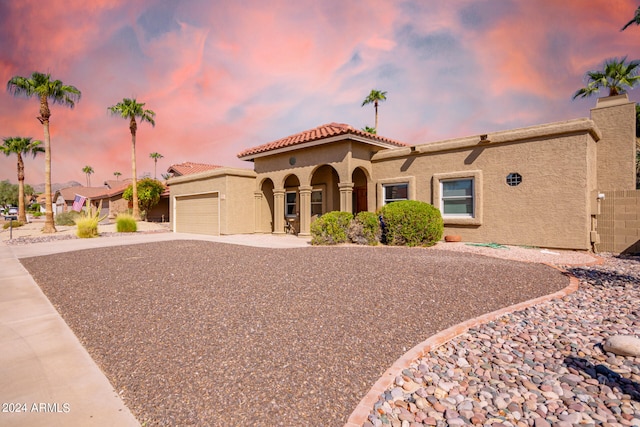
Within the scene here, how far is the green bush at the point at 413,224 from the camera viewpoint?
10836 mm

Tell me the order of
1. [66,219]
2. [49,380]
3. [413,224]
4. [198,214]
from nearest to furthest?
1. [49,380]
2. [413,224]
3. [198,214]
4. [66,219]

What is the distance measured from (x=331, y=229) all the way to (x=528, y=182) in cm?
703

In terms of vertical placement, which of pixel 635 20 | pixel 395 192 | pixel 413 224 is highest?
pixel 635 20

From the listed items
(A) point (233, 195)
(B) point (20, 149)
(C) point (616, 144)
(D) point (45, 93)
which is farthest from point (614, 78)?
(B) point (20, 149)

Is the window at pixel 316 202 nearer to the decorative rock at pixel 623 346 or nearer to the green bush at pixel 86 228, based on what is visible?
the green bush at pixel 86 228

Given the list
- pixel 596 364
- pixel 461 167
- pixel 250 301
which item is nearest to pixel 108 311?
pixel 250 301

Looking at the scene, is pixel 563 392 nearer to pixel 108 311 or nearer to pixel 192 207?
pixel 108 311

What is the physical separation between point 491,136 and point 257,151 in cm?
1145

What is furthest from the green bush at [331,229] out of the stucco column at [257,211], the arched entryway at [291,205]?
the stucco column at [257,211]

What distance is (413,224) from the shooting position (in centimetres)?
1084

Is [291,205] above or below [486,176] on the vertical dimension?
below

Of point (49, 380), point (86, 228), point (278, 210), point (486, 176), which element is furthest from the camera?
point (86, 228)

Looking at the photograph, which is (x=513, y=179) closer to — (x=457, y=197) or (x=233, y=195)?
(x=457, y=197)

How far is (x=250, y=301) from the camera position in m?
5.15
